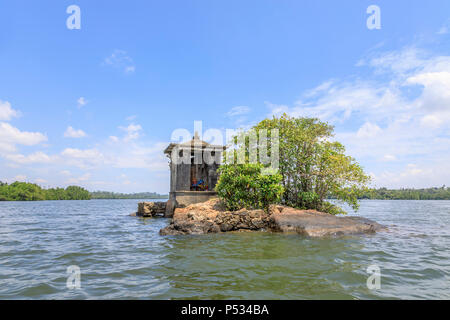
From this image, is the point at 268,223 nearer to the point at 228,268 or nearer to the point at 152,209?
the point at 228,268

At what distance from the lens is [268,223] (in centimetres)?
1116

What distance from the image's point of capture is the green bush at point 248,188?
12.0 m

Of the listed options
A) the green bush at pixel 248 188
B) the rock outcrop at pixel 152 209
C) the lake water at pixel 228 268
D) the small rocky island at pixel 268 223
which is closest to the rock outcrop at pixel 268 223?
the small rocky island at pixel 268 223

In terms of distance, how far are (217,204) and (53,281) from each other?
8.72 meters

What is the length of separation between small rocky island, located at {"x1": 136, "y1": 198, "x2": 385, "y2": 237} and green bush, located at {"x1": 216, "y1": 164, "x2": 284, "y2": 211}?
57cm

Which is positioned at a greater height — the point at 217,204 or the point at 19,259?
the point at 217,204

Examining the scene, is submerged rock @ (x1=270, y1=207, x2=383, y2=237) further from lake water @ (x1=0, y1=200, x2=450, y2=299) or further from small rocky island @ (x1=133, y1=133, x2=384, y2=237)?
lake water @ (x1=0, y1=200, x2=450, y2=299)

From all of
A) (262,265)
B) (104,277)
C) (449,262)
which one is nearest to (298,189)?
(449,262)

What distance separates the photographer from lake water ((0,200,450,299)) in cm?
421

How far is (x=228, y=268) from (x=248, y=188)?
6.96 metres
